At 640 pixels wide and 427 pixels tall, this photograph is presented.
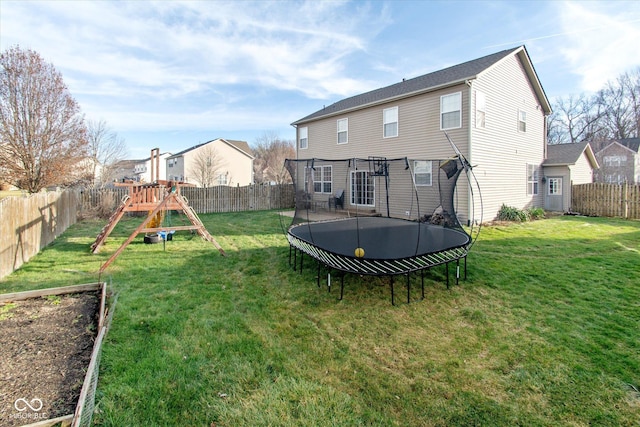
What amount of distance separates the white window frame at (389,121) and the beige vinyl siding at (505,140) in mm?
2811

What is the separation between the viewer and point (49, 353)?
268 centimetres

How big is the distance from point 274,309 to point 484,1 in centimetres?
1052

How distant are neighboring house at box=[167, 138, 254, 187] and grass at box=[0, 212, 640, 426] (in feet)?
79.5

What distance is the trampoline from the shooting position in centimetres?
420

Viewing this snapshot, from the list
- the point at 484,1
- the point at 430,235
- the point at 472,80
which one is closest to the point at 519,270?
the point at 430,235

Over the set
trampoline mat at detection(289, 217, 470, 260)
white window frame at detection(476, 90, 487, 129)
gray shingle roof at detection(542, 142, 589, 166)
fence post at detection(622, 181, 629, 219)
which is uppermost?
white window frame at detection(476, 90, 487, 129)

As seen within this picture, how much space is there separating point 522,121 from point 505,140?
183 cm

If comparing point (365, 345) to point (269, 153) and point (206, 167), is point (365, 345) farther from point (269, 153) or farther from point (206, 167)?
point (269, 153)

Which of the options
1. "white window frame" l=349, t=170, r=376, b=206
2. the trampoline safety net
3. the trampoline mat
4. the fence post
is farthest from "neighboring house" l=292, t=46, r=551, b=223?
the fence post

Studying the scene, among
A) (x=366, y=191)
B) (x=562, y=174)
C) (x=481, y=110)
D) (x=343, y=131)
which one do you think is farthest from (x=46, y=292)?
(x=562, y=174)

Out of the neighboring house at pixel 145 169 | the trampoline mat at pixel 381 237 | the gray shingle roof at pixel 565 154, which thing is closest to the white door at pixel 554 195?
the gray shingle roof at pixel 565 154

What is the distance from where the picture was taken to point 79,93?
1337 centimetres

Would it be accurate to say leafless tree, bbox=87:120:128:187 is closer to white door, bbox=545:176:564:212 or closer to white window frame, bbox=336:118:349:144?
white window frame, bbox=336:118:349:144

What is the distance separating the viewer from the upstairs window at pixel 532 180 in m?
12.2
